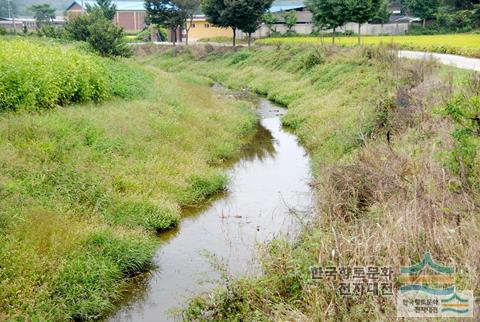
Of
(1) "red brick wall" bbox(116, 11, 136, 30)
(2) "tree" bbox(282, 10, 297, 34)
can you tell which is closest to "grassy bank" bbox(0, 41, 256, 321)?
(2) "tree" bbox(282, 10, 297, 34)

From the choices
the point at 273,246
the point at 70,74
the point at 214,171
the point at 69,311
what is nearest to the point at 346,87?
the point at 214,171

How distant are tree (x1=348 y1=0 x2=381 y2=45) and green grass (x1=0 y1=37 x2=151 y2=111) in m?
19.3

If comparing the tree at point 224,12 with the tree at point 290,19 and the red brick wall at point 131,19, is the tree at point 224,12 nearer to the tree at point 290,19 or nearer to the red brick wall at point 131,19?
the tree at point 290,19

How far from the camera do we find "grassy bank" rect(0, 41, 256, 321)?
7754mm

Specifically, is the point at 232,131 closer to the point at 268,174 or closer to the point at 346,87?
the point at 268,174

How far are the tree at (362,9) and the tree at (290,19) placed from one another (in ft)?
68.2

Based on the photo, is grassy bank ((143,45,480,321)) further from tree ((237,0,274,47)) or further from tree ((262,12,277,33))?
tree ((262,12,277,33))

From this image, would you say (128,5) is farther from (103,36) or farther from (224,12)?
(103,36)

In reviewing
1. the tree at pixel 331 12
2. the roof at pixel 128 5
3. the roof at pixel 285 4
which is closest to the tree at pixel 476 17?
the tree at pixel 331 12

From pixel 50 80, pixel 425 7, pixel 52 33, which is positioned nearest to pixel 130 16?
pixel 52 33

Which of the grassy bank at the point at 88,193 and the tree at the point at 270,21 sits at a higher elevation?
the tree at the point at 270,21

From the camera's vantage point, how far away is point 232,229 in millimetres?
10969

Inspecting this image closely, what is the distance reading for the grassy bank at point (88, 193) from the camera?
7.75 m

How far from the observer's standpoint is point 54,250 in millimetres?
8312
